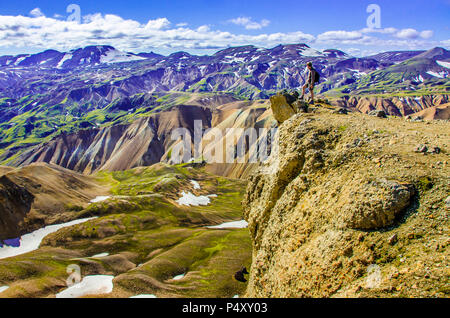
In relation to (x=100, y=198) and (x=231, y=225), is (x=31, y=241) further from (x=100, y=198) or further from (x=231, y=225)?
(x=231, y=225)

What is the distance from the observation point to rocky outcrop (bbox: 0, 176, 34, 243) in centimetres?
7856

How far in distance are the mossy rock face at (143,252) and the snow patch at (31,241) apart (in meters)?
2.89

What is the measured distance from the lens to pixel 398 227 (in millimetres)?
11445

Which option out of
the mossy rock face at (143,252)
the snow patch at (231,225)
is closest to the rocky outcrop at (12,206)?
the mossy rock face at (143,252)

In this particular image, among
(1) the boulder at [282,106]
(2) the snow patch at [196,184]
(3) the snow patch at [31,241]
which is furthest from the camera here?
(2) the snow patch at [196,184]

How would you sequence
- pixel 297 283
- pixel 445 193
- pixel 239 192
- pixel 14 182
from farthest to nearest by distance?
pixel 239 192, pixel 14 182, pixel 297 283, pixel 445 193

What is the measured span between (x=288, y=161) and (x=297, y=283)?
9.06 metres

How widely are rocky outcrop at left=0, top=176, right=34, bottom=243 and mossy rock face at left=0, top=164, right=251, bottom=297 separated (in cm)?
1072

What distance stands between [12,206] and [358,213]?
345ft

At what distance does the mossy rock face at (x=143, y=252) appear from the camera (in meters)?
50.0

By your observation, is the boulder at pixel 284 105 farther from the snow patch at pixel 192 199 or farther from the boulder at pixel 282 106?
the snow patch at pixel 192 199

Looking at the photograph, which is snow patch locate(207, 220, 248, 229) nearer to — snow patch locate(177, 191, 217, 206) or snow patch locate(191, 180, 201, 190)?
snow patch locate(177, 191, 217, 206)
